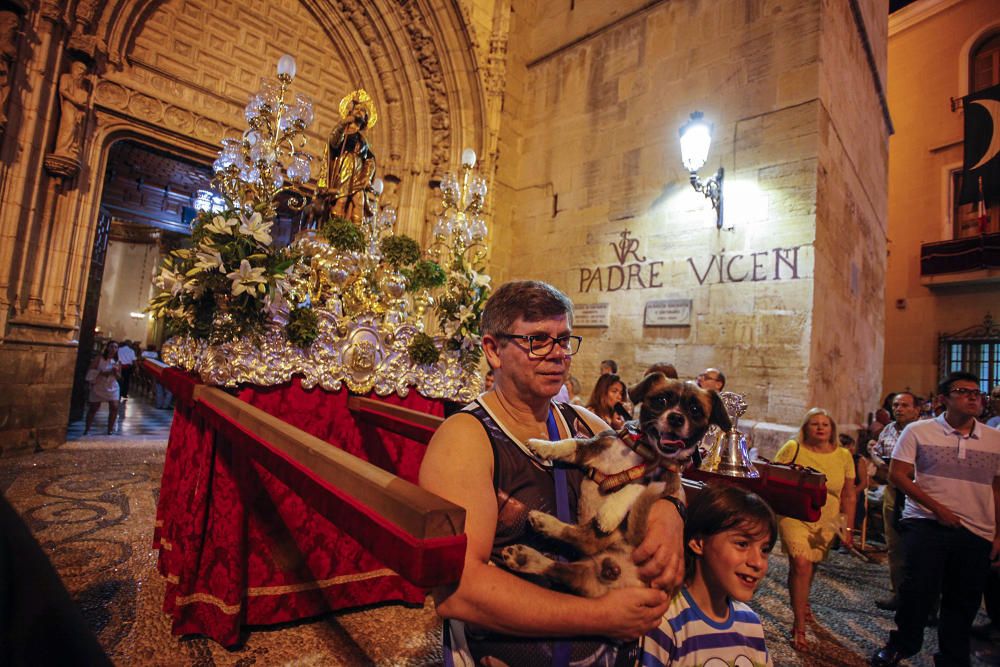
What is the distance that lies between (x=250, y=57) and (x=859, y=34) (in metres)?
9.30

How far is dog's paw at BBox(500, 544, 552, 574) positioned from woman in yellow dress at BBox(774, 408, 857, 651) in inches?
106

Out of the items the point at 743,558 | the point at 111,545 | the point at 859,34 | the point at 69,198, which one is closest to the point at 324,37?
the point at 69,198

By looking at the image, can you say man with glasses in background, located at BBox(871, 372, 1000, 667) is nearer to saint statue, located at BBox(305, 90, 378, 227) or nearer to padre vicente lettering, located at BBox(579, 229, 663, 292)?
padre vicente lettering, located at BBox(579, 229, 663, 292)

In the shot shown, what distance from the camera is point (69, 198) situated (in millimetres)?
5664

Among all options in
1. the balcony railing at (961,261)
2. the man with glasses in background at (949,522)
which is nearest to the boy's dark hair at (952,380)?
the man with glasses in background at (949,522)

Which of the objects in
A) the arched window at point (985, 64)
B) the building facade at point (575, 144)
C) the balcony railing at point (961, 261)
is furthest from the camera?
the arched window at point (985, 64)

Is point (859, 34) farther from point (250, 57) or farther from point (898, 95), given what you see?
point (898, 95)

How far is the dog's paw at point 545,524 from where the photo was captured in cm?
108

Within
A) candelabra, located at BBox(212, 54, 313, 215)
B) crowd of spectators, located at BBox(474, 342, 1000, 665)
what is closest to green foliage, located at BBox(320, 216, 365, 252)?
candelabra, located at BBox(212, 54, 313, 215)

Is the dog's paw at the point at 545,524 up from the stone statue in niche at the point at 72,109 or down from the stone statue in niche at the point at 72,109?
down

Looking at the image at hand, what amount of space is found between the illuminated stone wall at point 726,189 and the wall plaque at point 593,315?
0.03m

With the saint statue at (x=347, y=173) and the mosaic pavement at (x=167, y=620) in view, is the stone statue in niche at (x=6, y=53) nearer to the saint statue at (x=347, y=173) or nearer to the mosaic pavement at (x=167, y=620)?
the mosaic pavement at (x=167, y=620)

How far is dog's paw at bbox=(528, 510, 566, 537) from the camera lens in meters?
1.08

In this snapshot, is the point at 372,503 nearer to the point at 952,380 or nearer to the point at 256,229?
the point at 256,229
